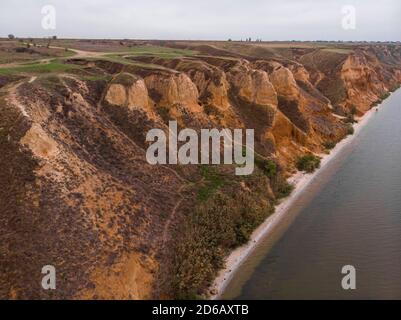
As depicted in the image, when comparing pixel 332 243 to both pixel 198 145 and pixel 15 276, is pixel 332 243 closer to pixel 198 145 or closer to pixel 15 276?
pixel 198 145

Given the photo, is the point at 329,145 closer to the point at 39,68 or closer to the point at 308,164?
the point at 308,164

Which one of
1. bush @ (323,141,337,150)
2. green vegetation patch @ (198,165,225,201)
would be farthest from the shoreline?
green vegetation patch @ (198,165,225,201)

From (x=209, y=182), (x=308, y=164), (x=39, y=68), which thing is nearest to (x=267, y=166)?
(x=209, y=182)

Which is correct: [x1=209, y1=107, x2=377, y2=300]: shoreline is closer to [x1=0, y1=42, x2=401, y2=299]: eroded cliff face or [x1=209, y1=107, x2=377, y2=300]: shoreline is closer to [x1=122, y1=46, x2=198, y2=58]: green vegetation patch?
[x1=0, y1=42, x2=401, y2=299]: eroded cliff face

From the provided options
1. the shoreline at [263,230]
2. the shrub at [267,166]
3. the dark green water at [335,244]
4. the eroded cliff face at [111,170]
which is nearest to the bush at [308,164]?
the shoreline at [263,230]

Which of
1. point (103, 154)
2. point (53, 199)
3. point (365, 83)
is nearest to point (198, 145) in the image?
point (103, 154)

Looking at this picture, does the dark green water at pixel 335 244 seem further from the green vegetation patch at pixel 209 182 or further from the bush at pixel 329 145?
the bush at pixel 329 145

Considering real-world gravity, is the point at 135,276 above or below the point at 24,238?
below
